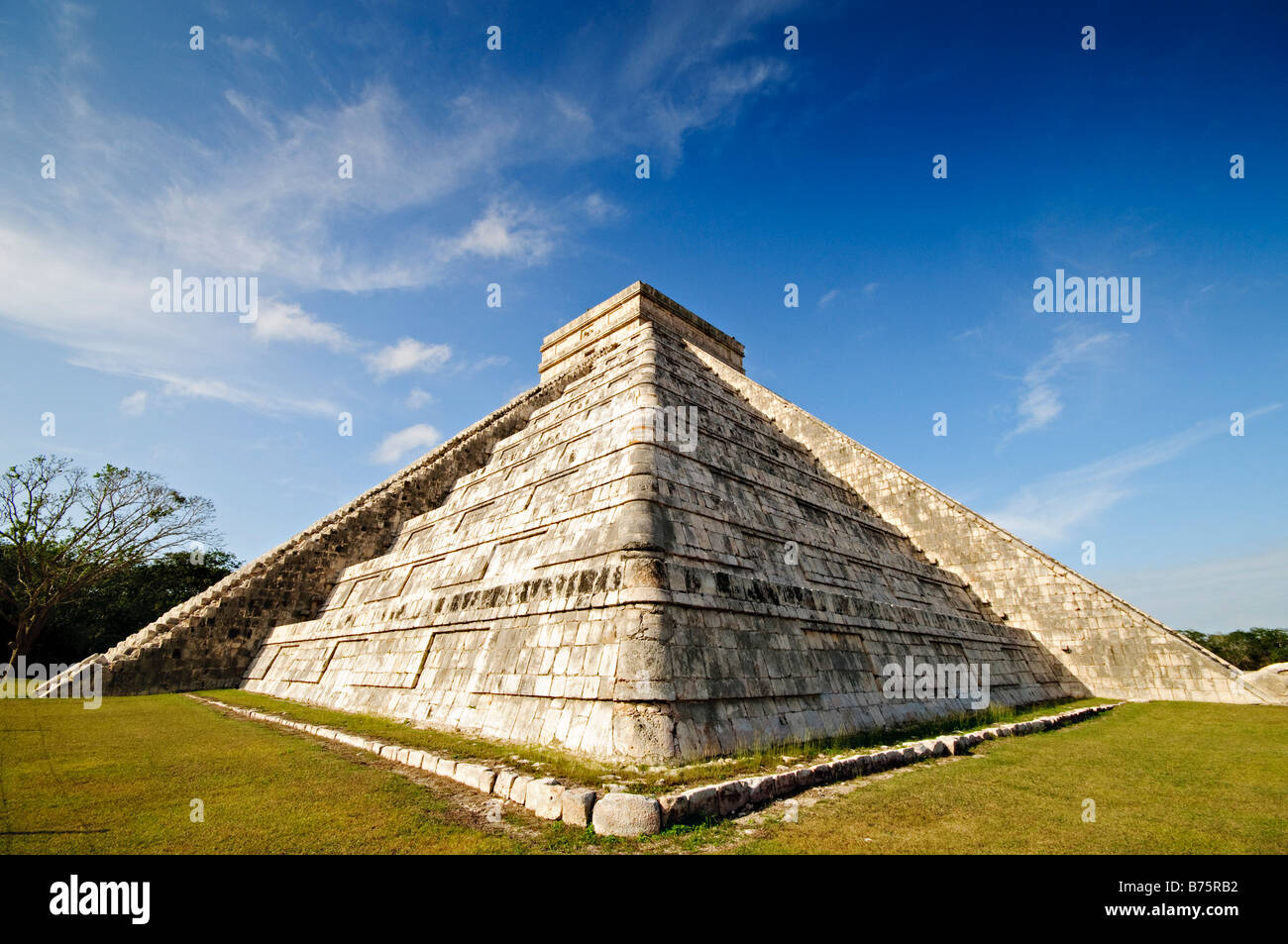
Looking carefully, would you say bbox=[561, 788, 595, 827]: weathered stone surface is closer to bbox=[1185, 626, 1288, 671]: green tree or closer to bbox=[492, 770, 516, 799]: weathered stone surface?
bbox=[492, 770, 516, 799]: weathered stone surface

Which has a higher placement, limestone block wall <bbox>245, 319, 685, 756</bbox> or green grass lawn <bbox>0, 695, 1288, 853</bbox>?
limestone block wall <bbox>245, 319, 685, 756</bbox>

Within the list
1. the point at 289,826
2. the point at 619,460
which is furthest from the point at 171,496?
the point at 289,826

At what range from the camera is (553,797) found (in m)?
5.09

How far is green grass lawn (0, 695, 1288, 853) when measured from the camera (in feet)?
14.4

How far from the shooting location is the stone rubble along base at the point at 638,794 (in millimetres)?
4691

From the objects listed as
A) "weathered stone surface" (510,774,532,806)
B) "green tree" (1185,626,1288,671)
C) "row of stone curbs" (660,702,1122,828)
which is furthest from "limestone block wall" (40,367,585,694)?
"green tree" (1185,626,1288,671)

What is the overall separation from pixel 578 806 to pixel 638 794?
0.54 m

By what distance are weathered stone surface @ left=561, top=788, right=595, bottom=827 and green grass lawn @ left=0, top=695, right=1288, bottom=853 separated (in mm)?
137

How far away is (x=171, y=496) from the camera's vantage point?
1089 inches

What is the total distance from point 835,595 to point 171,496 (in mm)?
31905

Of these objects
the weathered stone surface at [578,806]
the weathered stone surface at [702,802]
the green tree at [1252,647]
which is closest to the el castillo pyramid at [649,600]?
the weathered stone surface at [702,802]

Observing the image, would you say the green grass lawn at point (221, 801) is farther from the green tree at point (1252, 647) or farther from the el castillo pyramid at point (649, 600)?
the green tree at point (1252, 647)

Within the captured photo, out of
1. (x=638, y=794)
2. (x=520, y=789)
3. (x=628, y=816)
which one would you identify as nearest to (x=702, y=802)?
(x=638, y=794)
